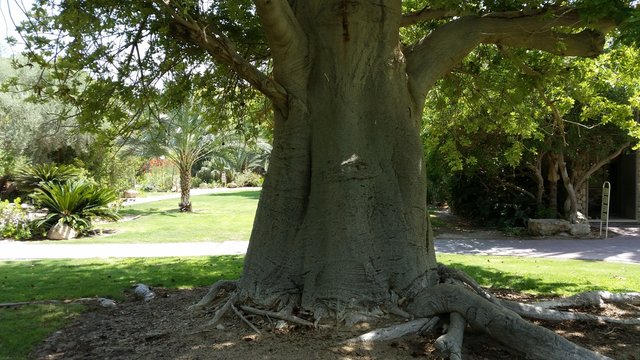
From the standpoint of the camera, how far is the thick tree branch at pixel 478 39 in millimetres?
6004

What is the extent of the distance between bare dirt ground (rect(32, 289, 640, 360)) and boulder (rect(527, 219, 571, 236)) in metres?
11.0

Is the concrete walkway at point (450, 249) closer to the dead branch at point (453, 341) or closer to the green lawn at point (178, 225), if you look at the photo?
the green lawn at point (178, 225)

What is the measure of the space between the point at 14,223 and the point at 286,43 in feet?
45.0

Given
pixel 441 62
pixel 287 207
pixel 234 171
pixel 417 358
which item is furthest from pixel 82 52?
pixel 234 171

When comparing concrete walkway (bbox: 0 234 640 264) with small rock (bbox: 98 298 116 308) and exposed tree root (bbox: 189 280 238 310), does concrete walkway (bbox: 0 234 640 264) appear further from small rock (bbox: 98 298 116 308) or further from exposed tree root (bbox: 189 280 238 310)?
exposed tree root (bbox: 189 280 238 310)

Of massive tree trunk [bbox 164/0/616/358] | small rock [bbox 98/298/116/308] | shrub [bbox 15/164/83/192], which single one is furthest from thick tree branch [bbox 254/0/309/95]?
shrub [bbox 15/164/83/192]

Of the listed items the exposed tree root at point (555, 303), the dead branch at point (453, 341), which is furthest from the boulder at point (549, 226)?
the dead branch at point (453, 341)

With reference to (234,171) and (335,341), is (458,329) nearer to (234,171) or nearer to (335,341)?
(335,341)

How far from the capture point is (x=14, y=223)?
51.0ft

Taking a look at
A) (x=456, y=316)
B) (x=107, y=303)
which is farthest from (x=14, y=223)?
(x=456, y=316)

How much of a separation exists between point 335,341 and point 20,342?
318cm

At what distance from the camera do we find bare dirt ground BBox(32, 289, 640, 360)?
4504 mm

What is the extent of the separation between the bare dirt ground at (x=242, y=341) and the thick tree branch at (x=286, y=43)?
2.62m

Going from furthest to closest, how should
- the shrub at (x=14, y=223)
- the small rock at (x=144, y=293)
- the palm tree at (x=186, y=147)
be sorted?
the palm tree at (x=186, y=147)
the shrub at (x=14, y=223)
the small rock at (x=144, y=293)
